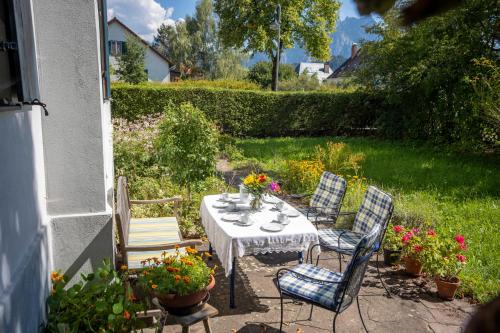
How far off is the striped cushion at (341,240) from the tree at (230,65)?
118 feet

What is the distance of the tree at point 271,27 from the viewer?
2320 centimetres

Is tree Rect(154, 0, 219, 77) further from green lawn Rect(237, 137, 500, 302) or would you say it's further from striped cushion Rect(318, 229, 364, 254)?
striped cushion Rect(318, 229, 364, 254)

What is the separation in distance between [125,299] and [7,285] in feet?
3.00

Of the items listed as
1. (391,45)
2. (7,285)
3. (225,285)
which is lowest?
(225,285)

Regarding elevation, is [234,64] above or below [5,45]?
above

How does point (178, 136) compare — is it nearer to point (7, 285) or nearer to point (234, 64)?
point (7, 285)

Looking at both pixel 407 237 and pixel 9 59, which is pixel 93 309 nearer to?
pixel 9 59

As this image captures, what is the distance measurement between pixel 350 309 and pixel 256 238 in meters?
1.23

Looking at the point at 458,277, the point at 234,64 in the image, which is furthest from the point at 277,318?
the point at 234,64

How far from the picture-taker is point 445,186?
26.9 feet

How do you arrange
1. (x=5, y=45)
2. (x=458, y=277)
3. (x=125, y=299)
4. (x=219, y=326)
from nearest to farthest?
(x=5, y=45), (x=125, y=299), (x=219, y=326), (x=458, y=277)

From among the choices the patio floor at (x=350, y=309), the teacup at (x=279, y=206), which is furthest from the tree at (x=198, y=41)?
the patio floor at (x=350, y=309)

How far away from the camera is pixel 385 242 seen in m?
5.28

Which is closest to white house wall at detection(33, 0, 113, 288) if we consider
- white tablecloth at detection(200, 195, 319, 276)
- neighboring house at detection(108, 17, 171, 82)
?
white tablecloth at detection(200, 195, 319, 276)
